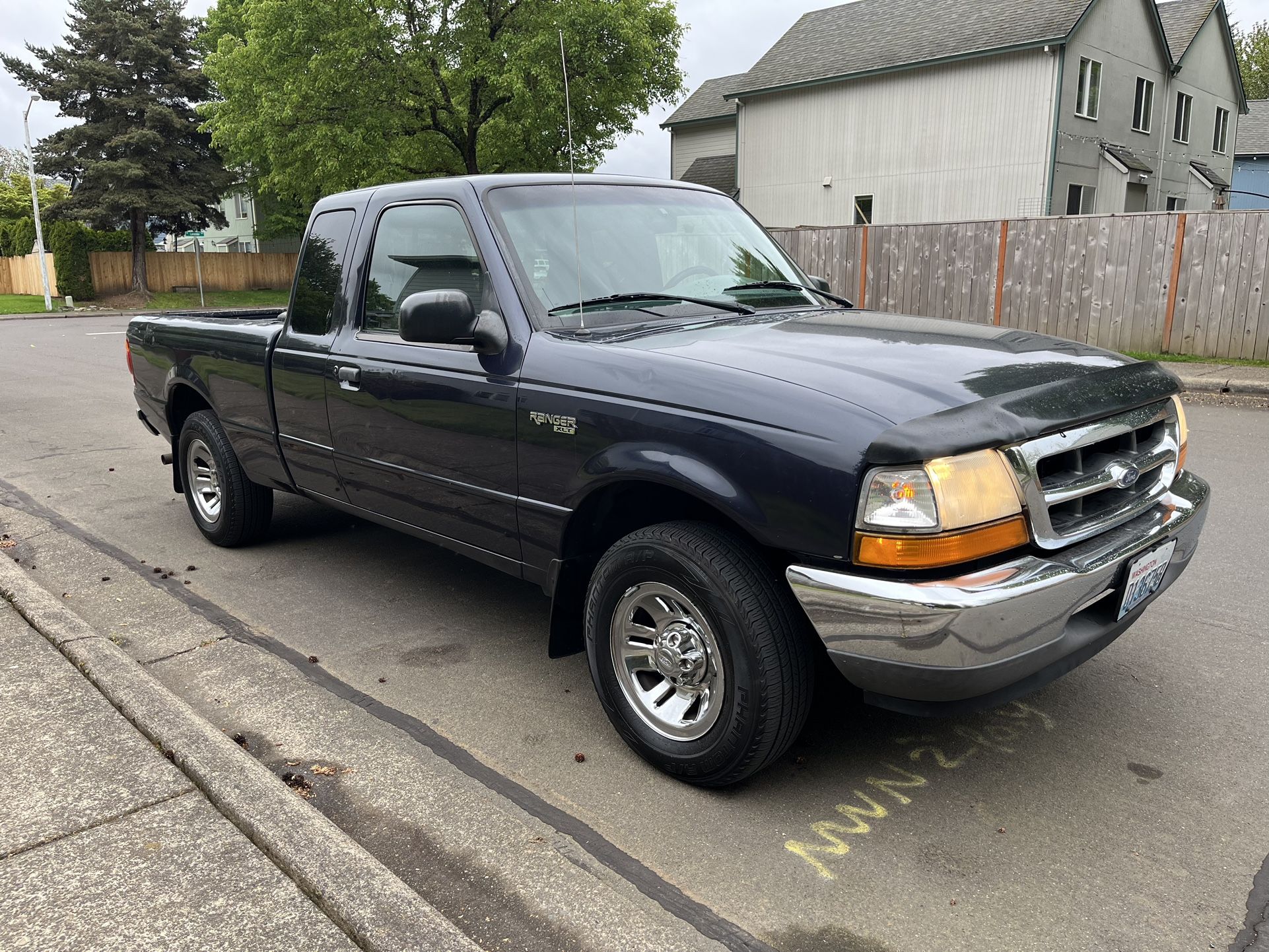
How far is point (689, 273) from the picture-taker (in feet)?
13.2

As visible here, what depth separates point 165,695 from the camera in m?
3.52

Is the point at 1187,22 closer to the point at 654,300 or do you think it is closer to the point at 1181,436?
the point at 1181,436

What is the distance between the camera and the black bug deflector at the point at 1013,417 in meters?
2.52

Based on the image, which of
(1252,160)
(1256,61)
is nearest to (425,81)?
(1252,160)

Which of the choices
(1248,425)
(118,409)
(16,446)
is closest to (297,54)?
(118,409)

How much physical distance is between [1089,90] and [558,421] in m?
26.5

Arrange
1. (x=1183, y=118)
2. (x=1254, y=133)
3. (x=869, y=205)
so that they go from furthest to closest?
(x=1254, y=133)
(x=1183, y=118)
(x=869, y=205)

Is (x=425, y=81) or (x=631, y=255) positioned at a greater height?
(x=425, y=81)

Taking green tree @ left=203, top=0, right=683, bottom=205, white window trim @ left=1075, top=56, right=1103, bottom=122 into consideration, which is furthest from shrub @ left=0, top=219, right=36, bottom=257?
white window trim @ left=1075, top=56, right=1103, bottom=122

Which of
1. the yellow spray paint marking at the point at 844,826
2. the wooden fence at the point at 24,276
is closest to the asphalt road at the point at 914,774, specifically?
the yellow spray paint marking at the point at 844,826

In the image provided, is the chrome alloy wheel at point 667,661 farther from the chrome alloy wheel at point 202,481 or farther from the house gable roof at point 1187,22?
the house gable roof at point 1187,22

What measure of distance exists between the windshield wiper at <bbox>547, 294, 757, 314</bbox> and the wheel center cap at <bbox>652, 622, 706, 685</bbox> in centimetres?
124

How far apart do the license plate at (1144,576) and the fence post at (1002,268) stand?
41.4 feet

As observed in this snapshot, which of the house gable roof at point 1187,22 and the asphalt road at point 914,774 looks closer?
the asphalt road at point 914,774
